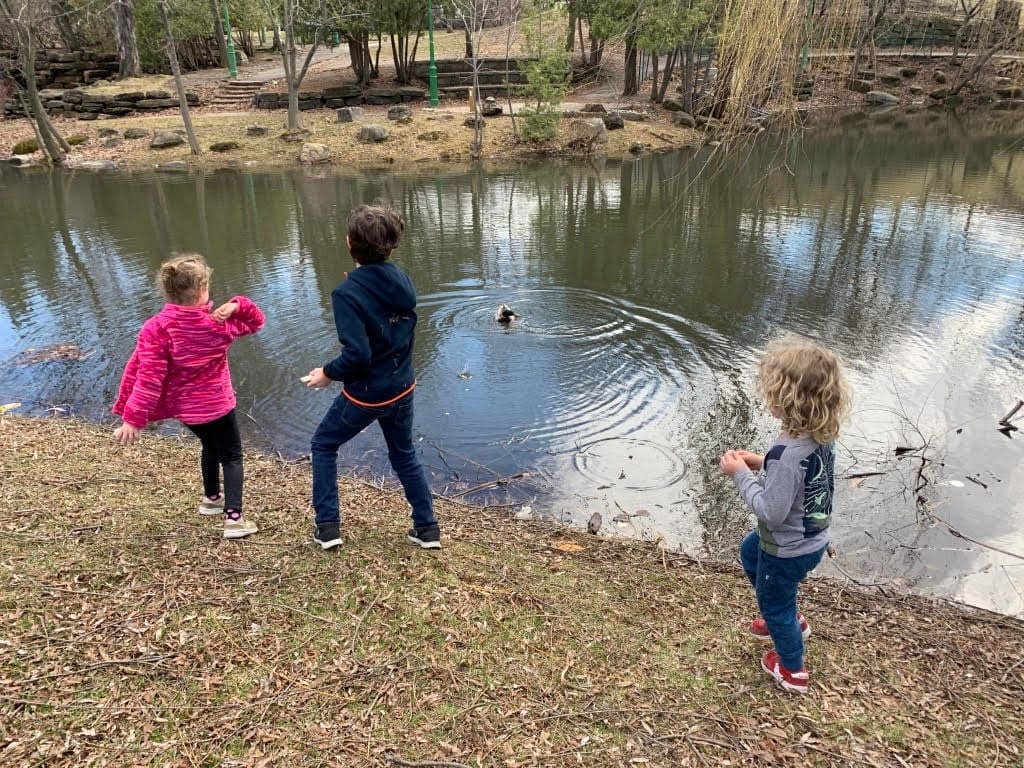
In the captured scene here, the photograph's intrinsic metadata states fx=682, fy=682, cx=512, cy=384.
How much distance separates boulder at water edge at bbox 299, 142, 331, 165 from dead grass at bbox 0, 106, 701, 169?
30 centimetres

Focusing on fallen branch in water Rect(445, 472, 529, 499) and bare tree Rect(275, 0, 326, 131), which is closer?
fallen branch in water Rect(445, 472, 529, 499)

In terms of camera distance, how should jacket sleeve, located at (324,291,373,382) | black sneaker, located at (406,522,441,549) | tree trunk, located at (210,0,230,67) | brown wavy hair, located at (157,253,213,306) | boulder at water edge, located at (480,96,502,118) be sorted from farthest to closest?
1. tree trunk, located at (210,0,230,67)
2. boulder at water edge, located at (480,96,502,118)
3. black sneaker, located at (406,522,441,549)
4. brown wavy hair, located at (157,253,213,306)
5. jacket sleeve, located at (324,291,373,382)

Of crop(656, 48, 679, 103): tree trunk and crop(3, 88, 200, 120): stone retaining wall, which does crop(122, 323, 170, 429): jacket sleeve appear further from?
crop(3, 88, 200, 120): stone retaining wall

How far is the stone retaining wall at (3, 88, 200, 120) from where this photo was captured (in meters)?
23.9

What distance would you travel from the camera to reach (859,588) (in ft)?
12.7

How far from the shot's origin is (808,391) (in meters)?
2.33

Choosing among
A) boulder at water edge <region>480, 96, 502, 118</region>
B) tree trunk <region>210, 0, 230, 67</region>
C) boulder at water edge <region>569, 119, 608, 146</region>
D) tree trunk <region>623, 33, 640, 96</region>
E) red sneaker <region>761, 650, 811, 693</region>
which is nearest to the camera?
red sneaker <region>761, 650, 811, 693</region>

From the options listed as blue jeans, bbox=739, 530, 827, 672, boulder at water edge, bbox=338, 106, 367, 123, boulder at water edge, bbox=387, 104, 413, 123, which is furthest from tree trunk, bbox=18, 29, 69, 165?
blue jeans, bbox=739, 530, 827, 672

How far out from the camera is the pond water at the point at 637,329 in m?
4.98

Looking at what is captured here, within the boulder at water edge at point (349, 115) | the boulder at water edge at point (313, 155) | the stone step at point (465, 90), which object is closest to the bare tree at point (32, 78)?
the boulder at water edge at point (313, 155)

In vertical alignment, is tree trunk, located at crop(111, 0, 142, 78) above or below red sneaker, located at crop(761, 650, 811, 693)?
above

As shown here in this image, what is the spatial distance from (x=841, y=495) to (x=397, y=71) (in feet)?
86.4

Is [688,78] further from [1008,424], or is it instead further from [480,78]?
[1008,424]

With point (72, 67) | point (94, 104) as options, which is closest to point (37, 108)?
point (94, 104)
